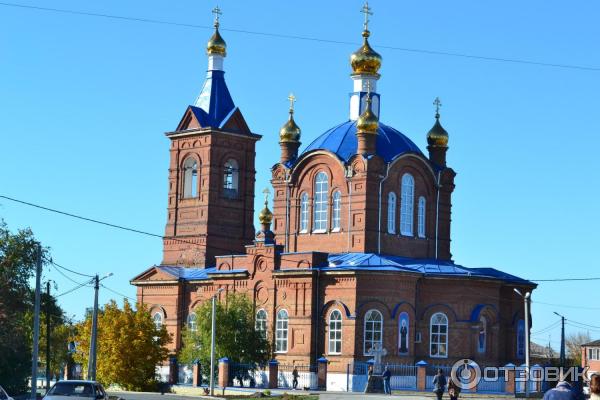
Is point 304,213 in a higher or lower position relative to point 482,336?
higher

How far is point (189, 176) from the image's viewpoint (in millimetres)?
60094

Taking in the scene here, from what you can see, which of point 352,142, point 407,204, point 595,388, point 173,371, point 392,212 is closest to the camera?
point 595,388

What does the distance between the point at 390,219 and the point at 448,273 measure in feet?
13.8

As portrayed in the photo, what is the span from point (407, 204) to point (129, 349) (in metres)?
14.1

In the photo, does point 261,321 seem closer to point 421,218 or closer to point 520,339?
point 421,218

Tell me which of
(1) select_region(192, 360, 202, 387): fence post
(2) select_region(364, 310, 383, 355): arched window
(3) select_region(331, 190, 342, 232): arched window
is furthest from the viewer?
(3) select_region(331, 190, 342, 232): arched window

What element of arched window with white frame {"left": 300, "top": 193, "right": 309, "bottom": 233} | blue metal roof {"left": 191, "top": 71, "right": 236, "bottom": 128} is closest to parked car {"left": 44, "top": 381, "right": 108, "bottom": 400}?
arched window with white frame {"left": 300, "top": 193, "right": 309, "bottom": 233}

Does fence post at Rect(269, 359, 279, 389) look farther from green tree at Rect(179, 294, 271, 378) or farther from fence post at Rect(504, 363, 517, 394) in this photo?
fence post at Rect(504, 363, 517, 394)

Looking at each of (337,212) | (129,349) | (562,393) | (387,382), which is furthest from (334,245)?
(562,393)

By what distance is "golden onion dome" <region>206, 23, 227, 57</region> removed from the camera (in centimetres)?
5972

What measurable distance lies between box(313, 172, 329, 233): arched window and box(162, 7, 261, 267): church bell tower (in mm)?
5710

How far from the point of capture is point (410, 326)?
168ft

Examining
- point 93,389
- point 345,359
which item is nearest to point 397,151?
point 345,359

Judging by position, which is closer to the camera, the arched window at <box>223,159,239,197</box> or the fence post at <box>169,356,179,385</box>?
the fence post at <box>169,356,179,385</box>
